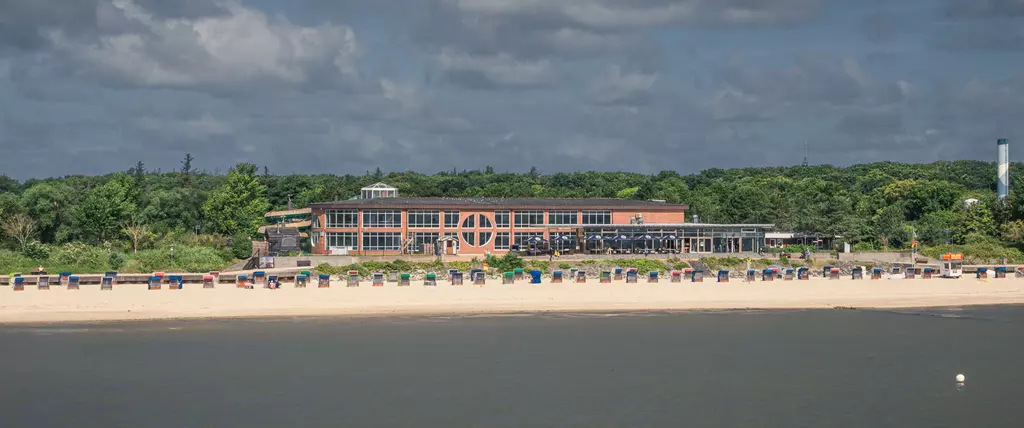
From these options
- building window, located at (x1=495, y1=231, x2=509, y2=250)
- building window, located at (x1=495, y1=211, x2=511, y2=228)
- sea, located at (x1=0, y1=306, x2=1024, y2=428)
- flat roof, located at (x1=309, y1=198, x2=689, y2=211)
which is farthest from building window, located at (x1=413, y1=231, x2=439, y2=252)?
sea, located at (x1=0, y1=306, x2=1024, y2=428)

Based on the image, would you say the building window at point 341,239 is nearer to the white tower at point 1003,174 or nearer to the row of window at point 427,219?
the row of window at point 427,219

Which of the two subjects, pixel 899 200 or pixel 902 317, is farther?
pixel 899 200

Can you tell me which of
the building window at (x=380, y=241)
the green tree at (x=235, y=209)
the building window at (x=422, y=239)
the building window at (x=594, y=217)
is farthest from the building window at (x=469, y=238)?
the green tree at (x=235, y=209)

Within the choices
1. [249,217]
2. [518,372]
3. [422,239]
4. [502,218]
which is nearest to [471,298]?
[518,372]

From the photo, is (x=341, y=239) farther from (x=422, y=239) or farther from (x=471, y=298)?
(x=471, y=298)

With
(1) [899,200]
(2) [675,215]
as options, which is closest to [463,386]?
(2) [675,215]

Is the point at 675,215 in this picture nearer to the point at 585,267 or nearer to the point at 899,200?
the point at 585,267

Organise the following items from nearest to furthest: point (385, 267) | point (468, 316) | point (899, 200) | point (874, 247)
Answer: point (468, 316)
point (385, 267)
point (874, 247)
point (899, 200)
